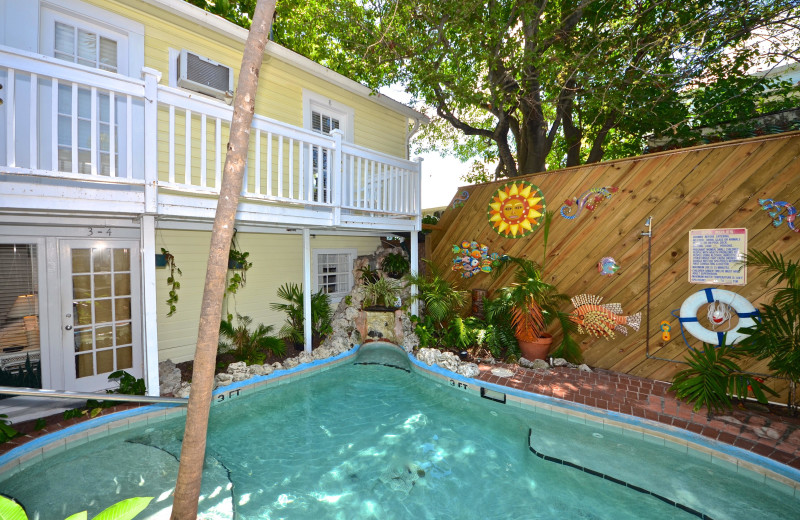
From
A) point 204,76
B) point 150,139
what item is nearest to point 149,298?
point 150,139

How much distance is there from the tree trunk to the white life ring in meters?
5.28

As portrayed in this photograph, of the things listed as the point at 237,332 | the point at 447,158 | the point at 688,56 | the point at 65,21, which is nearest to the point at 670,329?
the point at 688,56

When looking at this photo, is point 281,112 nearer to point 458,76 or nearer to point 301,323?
point 458,76

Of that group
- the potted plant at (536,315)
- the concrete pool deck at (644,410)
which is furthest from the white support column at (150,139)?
the potted plant at (536,315)

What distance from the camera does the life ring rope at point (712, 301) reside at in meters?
4.15

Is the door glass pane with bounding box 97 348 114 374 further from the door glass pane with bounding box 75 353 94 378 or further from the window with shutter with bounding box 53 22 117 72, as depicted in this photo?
the window with shutter with bounding box 53 22 117 72

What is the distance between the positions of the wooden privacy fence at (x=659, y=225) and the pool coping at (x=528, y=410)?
4.69ft

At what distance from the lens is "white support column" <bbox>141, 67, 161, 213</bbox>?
3359 mm

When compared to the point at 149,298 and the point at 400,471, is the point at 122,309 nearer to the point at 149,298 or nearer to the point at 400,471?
the point at 149,298

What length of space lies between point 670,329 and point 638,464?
2161mm

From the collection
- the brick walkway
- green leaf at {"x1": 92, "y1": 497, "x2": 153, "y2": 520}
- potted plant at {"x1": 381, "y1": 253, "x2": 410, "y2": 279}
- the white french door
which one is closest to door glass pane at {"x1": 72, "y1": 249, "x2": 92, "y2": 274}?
the white french door

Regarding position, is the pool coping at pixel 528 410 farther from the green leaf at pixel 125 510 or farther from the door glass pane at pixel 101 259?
the green leaf at pixel 125 510

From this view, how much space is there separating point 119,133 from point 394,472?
434 cm

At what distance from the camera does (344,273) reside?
26.2 ft
